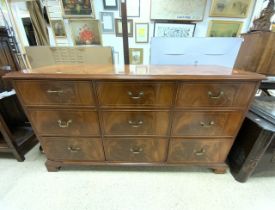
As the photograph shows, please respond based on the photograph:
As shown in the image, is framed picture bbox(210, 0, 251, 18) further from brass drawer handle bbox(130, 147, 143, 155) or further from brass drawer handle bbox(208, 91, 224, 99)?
brass drawer handle bbox(130, 147, 143, 155)

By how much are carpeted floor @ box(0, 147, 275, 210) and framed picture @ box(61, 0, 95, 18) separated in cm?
173

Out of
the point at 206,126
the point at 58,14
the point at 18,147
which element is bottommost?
the point at 18,147

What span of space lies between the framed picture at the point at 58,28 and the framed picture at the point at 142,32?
0.94 metres

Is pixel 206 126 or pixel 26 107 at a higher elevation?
pixel 26 107

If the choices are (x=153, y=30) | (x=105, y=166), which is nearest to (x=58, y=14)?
(x=153, y=30)

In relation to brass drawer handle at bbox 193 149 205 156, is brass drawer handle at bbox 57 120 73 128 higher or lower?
higher

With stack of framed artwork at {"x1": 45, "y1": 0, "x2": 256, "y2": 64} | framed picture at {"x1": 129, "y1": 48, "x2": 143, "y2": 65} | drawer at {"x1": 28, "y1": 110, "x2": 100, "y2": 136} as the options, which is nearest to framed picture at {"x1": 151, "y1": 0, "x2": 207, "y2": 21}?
stack of framed artwork at {"x1": 45, "y1": 0, "x2": 256, "y2": 64}

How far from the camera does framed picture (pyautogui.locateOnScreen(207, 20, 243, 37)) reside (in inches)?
64.2

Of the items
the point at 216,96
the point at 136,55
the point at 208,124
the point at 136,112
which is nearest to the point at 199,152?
the point at 208,124

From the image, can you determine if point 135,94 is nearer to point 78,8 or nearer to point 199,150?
point 199,150

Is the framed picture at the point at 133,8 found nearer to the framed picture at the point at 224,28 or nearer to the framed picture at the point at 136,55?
the framed picture at the point at 136,55

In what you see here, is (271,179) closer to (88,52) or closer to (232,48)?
(232,48)

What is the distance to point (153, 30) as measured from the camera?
5.41ft

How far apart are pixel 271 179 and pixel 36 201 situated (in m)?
1.94
